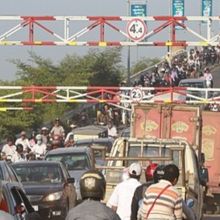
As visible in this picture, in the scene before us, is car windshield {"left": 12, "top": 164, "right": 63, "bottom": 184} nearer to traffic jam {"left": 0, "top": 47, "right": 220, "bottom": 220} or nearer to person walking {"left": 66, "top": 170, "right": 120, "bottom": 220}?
traffic jam {"left": 0, "top": 47, "right": 220, "bottom": 220}

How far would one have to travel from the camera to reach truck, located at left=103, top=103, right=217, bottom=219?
18.7 m

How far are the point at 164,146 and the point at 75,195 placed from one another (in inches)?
90.9

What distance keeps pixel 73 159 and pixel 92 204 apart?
54.9ft

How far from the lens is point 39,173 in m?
21.4

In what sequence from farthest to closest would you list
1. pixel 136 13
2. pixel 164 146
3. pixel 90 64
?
pixel 90 64
pixel 136 13
pixel 164 146

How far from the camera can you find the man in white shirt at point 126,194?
1295cm

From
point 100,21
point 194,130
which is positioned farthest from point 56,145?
point 194,130

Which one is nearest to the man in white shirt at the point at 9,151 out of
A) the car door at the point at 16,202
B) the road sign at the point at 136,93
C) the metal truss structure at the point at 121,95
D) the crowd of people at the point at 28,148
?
the crowd of people at the point at 28,148

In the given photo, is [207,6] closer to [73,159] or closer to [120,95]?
[120,95]

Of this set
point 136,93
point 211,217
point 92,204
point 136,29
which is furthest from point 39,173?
point 136,93

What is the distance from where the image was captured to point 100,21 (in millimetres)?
33906

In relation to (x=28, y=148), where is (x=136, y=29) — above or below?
above

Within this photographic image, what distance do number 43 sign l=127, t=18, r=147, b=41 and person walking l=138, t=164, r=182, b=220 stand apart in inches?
957

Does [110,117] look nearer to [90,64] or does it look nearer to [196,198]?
[90,64]
